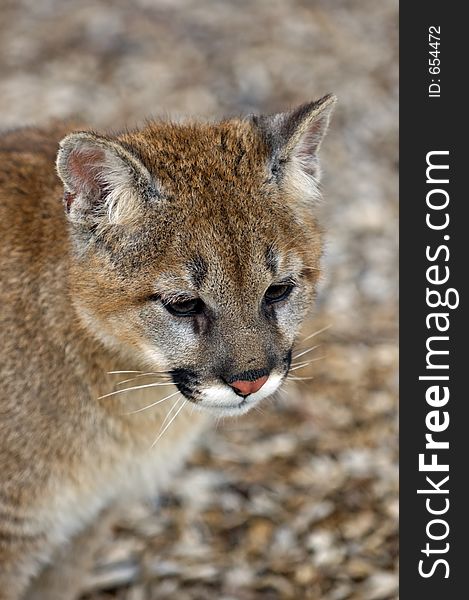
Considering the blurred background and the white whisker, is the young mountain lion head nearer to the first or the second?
the white whisker

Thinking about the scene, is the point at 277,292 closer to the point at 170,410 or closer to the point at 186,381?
the point at 186,381

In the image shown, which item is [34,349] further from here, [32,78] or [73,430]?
[32,78]

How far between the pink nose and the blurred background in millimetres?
2147

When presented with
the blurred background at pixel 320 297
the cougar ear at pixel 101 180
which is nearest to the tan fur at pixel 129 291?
the cougar ear at pixel 101 180

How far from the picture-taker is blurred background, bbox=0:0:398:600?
19.8 feet

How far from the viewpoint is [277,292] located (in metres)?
4.34

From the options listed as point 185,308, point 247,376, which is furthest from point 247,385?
point 185,308

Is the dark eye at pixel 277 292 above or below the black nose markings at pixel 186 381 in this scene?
above

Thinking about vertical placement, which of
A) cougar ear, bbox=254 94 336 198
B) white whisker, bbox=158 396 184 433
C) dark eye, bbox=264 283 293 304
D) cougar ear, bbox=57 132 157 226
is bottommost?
white whisker, bbox=158 396 184 433

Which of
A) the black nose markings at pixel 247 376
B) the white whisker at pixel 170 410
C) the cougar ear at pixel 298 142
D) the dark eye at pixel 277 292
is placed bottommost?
the white whisker at pixel 170 410

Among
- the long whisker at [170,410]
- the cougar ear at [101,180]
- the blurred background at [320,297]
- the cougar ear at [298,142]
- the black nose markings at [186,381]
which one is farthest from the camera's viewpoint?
the blurred background at [320,297]

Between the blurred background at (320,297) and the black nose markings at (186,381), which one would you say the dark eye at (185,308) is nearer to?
the black nose markings at (186,381)

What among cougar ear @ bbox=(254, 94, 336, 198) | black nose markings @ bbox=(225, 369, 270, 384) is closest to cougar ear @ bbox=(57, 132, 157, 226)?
cougar ear @ bbox=(254, 94, 336, 198)

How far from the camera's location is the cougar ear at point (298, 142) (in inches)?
174
